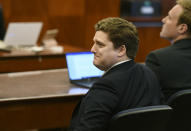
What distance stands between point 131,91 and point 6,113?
1.02 meters

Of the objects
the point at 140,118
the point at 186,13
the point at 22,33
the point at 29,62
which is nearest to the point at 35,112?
the point at 140,118

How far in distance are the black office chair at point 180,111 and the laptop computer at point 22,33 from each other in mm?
2376

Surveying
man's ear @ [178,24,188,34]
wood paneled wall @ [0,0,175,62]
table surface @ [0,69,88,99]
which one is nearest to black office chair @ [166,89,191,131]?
man's ear @ [178,24,188,34]

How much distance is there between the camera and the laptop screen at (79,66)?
2471 mm

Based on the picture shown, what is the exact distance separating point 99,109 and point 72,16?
15.5 feet

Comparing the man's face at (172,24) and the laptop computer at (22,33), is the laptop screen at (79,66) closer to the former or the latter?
the man's face at (172,24)

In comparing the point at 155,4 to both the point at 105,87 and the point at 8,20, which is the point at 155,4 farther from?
the point at 105,87

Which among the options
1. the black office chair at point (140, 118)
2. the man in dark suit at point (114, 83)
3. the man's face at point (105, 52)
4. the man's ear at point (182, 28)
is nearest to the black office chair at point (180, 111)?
the man in dark suit at point (114, 83)

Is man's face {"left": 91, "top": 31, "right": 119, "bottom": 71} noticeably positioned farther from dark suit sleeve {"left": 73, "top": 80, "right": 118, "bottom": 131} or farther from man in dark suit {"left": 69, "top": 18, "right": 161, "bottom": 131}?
dark suit sleeve {"left": 73, "top": 80, "right": 118, "bottom": 131}

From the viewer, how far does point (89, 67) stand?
2.54m

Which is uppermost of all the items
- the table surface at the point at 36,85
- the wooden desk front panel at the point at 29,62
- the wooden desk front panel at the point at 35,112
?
the table surface at the point at 36,85

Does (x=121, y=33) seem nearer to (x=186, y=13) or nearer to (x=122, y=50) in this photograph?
(x=122, y=50)

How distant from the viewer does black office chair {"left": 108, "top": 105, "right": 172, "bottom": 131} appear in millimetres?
1376

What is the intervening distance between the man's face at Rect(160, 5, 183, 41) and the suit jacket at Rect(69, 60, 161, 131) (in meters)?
0.70
